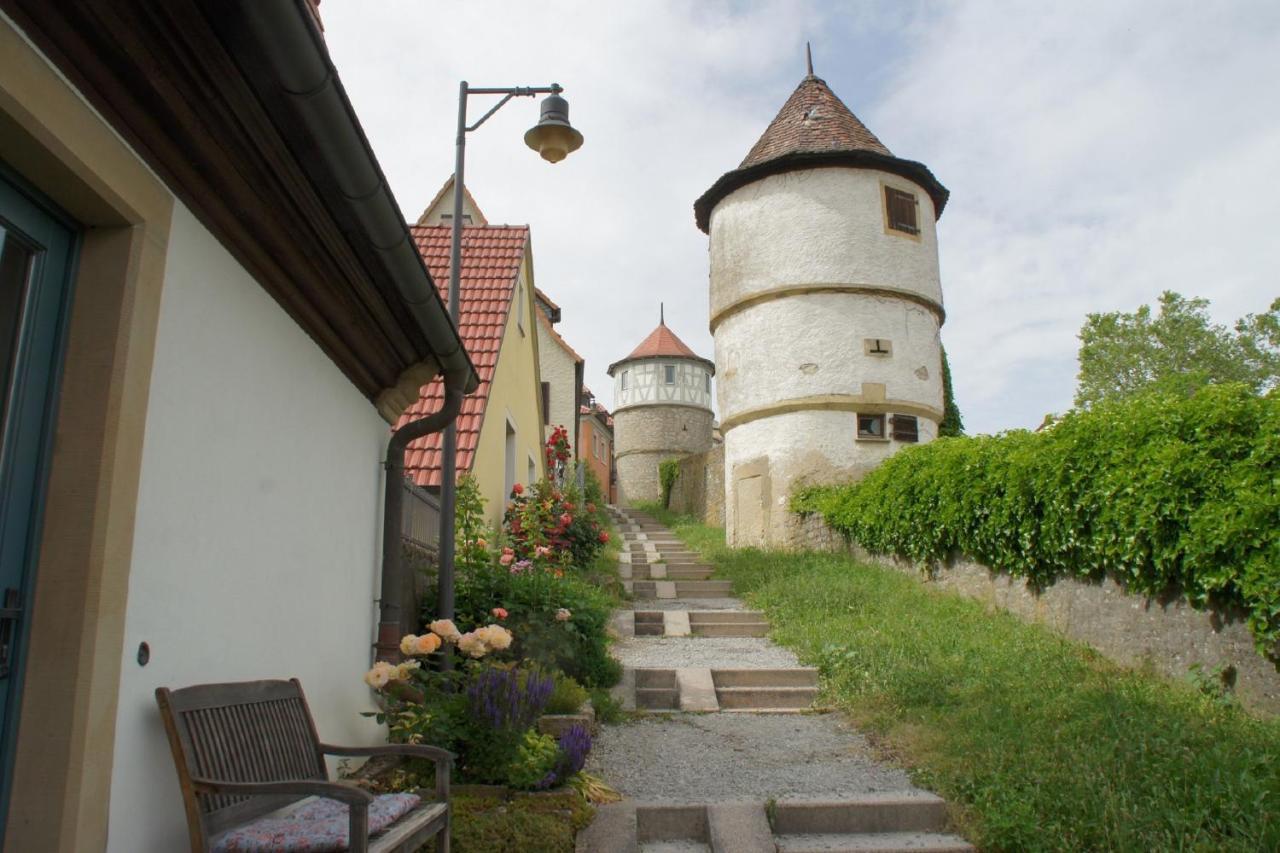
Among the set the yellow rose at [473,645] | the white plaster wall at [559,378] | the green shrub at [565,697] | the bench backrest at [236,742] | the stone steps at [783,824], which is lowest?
the stone steps at [783,824]

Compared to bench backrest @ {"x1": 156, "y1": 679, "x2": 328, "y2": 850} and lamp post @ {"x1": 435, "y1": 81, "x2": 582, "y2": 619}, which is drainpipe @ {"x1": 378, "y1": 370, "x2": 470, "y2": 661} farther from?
bench backrest @ {"x1": 156, "y1": 679, "x2": 328, "y2": 850}

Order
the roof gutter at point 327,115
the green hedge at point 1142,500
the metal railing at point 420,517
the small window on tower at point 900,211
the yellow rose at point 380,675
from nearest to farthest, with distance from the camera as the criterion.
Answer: the roof gutter at point 327,115, the yellow rose at point 380,675, the green hedge at point 1142,500, the metal railing at point 420,517, the small window on tower at point 900,211

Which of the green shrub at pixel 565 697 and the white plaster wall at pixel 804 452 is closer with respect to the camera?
the green shrub at pixel 565 697

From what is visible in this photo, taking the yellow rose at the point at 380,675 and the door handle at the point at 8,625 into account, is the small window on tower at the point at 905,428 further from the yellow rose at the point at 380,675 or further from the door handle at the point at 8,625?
the door handle at the point at 8,625

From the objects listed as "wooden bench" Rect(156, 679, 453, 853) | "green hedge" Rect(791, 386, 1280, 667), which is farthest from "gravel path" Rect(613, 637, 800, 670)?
"wooden bench" Rect(156, 679, 453, 853)

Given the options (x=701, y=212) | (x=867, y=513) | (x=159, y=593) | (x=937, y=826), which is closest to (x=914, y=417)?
(x=867, y=513)

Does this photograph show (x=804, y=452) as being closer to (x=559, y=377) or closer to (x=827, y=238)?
(x=827, y=238)

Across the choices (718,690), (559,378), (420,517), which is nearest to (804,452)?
(718,690)

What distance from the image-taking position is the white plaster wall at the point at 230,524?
284cm

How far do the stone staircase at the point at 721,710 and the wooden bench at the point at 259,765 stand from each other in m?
1.48

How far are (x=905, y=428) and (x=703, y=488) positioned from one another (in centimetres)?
1302

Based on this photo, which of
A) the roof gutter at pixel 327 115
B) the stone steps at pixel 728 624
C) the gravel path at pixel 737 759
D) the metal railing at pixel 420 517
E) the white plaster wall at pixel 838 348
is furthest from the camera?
the white plaster wall at pixel 838 348

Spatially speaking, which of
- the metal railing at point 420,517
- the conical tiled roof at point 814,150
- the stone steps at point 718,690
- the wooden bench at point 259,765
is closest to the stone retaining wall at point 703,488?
the conical tiled roof at point 814,150

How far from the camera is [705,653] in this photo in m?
9.98
